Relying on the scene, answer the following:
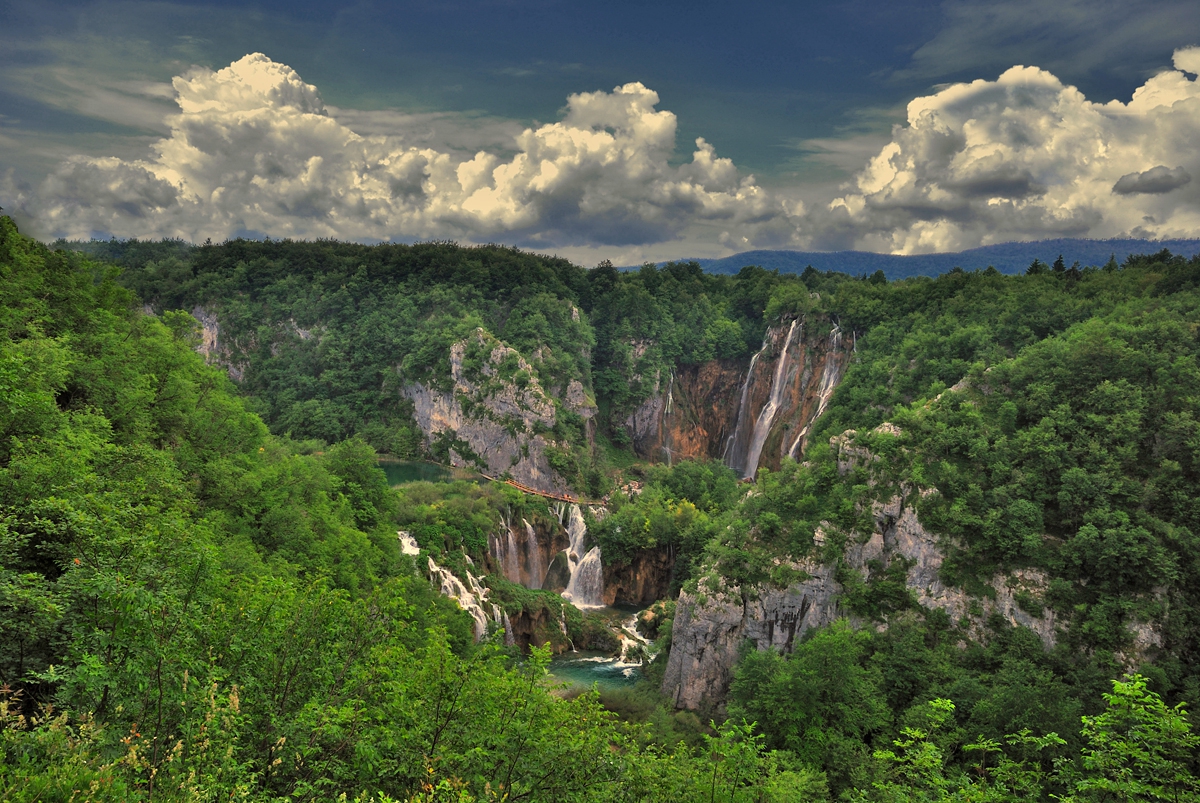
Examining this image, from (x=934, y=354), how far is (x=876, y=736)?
38.9m

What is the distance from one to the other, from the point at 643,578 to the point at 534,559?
31.0 feet

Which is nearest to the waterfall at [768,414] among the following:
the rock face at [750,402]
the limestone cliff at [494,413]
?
the rock face at [750,402]

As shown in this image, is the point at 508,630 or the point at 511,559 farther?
the point at 511,559

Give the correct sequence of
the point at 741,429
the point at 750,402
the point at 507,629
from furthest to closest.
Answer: the point at 750,402, the point at 741,429, the point at 507,629

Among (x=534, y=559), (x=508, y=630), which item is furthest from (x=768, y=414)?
(x=508, y=630)

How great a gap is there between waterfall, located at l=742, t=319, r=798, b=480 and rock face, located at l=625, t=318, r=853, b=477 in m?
0.13

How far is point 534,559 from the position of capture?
5459cm

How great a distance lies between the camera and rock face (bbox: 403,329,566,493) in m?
76.8

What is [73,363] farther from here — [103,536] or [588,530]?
[588,530]

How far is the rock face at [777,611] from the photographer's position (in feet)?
117

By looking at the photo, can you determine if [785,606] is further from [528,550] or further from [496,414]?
[496,414]

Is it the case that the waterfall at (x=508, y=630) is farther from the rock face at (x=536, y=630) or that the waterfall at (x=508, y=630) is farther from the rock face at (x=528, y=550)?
the rock face at (x=528, y=550)

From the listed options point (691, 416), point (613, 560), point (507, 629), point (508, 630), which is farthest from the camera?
point (691, 416)

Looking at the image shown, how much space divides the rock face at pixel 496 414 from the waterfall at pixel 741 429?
25807mm
